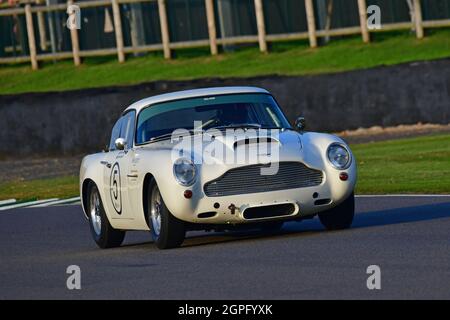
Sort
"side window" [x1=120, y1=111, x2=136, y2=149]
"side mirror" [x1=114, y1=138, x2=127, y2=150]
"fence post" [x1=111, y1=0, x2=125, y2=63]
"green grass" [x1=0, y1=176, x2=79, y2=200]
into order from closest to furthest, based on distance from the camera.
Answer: "side mirror" [x1=114, y1=138, x2=127, y2=150], "side window" [x1=120, y1=111, x2=136, y2=149], "green grass" [x1=0, y1=176, x2=79, y2=200], "fence post" [x1=111, y1=0, x2=125, y2=63]

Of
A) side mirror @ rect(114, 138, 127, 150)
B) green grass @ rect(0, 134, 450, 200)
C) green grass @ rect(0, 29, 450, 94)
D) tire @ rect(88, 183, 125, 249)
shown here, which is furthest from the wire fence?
side mirror @ rect(114, 138, 127, 150)

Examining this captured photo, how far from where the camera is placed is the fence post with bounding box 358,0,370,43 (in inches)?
1188

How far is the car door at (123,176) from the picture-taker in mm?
12812

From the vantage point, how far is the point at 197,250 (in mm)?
12070

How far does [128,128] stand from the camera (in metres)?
13.7

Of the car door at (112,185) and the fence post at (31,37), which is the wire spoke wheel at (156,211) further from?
the fence post at (31,37)

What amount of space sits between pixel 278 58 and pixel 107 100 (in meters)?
6.02

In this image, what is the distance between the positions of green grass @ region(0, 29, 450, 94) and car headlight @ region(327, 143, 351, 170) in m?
14.6

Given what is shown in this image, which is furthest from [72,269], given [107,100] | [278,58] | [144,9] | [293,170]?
[144,9]

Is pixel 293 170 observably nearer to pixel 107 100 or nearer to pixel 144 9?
pixel 107 100

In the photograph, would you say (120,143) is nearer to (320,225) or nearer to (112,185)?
(112,185)

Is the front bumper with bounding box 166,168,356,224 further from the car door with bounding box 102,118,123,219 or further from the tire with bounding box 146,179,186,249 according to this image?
the car door with bounding box 102,118,123,219

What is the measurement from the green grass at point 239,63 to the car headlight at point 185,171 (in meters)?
15.3

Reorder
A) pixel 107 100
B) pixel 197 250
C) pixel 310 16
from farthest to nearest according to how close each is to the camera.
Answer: pixel 310 16 < pixel 107 100 < pixel 197 250
